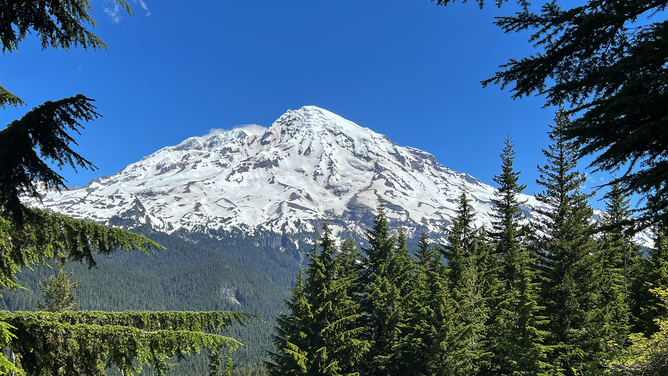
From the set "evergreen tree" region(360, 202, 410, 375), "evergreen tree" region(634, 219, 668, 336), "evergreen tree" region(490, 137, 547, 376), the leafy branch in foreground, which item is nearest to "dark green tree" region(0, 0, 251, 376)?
the leafy branch in foreground

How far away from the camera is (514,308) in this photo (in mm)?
21016

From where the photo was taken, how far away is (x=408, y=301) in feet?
89.4

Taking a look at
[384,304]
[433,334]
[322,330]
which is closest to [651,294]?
[433,334]

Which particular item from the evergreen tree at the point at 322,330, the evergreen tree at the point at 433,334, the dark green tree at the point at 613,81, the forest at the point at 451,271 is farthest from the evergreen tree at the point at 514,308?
the dark green tree at the point at 613,81

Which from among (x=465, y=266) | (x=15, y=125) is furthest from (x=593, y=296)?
(x=15, y=125)

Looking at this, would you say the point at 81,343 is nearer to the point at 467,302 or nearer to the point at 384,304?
the point at 467,302

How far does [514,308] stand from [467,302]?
3751 mm

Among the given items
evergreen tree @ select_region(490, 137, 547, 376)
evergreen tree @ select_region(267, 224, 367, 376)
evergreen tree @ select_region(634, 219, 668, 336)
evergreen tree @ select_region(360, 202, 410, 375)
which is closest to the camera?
evergreen tree @ select_region(490, 137, 547, 376)

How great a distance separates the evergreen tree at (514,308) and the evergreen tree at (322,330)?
26.9ft

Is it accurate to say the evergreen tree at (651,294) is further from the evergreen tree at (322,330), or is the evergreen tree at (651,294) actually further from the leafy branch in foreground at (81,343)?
the leafy branch in foreground at (81,343)

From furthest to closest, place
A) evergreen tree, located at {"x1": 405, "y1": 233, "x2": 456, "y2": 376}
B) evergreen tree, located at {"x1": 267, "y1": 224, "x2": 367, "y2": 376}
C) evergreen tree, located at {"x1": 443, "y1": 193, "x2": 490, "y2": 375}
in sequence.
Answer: evergreen tree, located at {"x1": 267, "y1": 224, "x2": 367, "y2": 376}
evergreen tree, located at {"x1": 443, "y1": 193, "x2": 490, "y2": 375}
evergreen tree, located at {"x1": 405, "y1": 233, "x2": 456, "y2": 376}

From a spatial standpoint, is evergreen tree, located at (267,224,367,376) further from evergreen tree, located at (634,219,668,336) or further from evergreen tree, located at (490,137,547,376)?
evergreen tree, located at (634,219,668,336)

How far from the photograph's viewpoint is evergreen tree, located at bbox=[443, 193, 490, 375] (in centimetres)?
2289

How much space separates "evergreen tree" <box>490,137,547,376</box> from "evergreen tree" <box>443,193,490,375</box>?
100 cm
